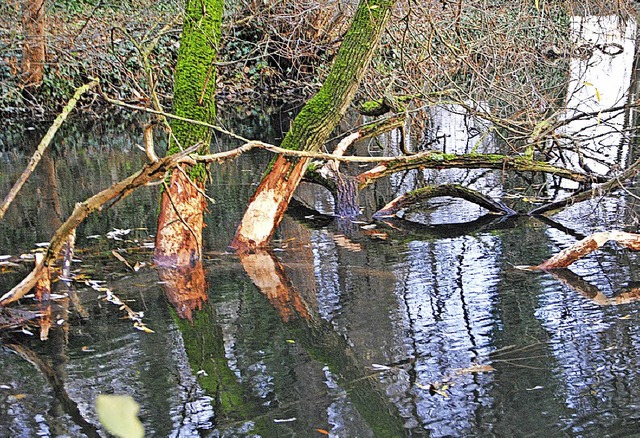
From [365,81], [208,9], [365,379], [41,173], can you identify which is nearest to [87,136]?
[41,173]

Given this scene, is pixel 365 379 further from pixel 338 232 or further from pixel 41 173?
pixel 41 173

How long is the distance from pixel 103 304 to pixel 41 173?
817 cm

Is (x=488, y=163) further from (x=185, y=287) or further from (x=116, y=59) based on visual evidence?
(x=116, y=59)

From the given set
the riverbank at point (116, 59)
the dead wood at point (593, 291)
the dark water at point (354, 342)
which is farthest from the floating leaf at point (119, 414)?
the riverbank at point (116, 59)

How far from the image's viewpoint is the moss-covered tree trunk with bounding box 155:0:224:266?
Result: 28.4 ft

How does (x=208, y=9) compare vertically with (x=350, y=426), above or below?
above

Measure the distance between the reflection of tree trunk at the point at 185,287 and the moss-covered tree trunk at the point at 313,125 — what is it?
986 mm

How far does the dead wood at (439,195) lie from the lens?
10.5 metres

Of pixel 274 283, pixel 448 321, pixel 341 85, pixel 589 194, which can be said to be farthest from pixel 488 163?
pixel 448 321

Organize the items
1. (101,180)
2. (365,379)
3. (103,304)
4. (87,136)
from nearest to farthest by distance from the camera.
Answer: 1. (365,379)
2. (103,304)
3. (101,180)
4. (87,136)

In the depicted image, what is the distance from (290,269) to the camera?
8227mm

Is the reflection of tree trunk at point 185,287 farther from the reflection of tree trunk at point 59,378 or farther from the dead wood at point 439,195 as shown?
the dead wood at point 439,195

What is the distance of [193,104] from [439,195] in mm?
3527

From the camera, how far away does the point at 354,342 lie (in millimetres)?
6012
